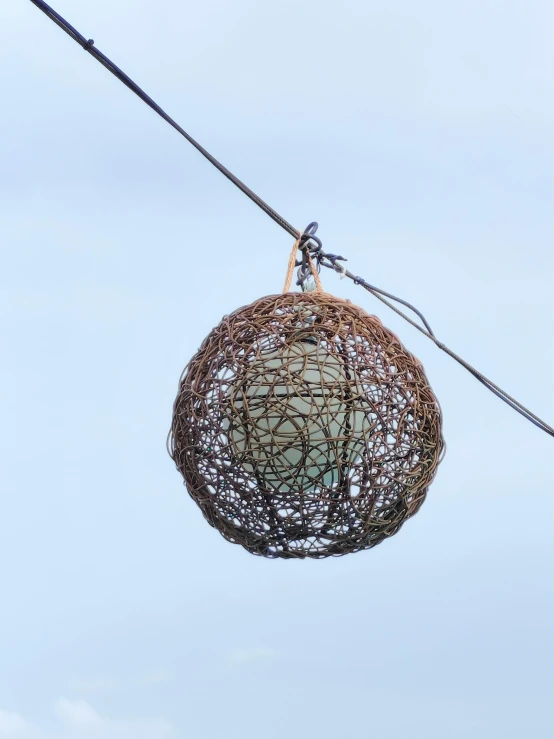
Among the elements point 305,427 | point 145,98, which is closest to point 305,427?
point 305,427

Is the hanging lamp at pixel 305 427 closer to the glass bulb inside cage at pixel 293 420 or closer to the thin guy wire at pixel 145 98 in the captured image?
the glass bulb inside cage at pixel 293 420

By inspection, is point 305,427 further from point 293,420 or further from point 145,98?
point 145,98

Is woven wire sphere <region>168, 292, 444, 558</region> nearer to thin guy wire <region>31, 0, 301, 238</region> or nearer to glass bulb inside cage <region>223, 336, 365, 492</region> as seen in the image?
glass bulb inside cage <region>223, 336, 365, 492</region>

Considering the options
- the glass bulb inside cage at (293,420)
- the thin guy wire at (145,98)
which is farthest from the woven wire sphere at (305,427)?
the thin guy wire at (145,98)

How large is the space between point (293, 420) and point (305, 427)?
0.8 inches

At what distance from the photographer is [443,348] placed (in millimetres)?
2088

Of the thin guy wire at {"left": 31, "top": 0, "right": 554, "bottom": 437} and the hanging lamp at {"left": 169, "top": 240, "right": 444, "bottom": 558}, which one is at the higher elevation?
the thin guy wire at {"left": 31, "top": 0, "right": 554, "bottom": 437}

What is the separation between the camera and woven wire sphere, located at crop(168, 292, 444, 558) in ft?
5.30

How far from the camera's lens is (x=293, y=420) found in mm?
1606

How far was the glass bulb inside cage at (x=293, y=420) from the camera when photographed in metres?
1.60

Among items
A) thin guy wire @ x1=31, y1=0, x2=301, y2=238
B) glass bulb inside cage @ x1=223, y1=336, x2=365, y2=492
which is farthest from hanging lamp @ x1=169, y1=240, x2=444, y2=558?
thin guy wire @ x1=31, y1=0, x2=301, y2=238

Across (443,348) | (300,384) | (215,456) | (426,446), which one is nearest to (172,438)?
(215,456)

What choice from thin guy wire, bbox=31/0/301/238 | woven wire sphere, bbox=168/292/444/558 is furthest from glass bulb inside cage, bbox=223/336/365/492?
thin guy wire, bbox=31/0/301/238

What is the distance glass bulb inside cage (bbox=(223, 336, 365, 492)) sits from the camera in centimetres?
160
